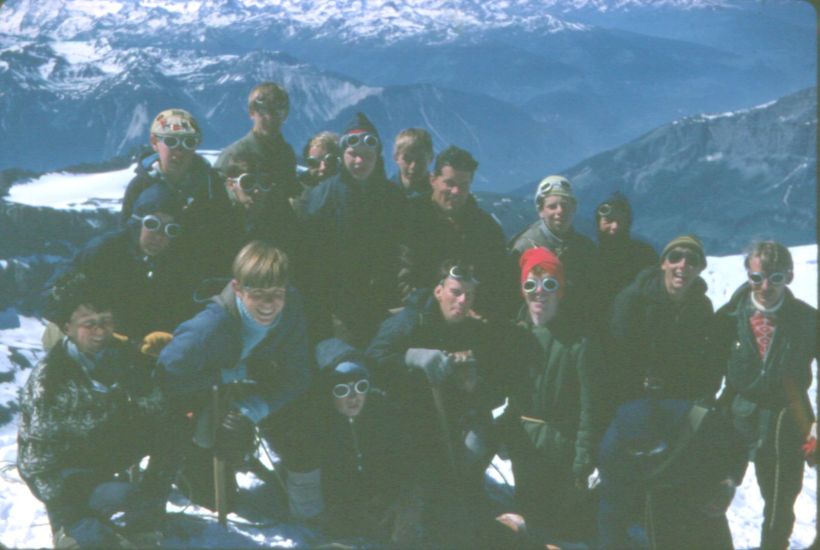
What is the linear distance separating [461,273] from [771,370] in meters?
3.16

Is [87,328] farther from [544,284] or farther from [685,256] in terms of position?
[685,256]

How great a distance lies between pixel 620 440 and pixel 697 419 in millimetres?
665

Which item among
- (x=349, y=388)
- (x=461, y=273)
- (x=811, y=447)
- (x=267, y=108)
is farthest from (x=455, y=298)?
(x=267, y=108)

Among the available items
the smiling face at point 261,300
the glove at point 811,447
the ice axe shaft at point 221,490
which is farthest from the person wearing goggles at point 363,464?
the glove at point 811,447

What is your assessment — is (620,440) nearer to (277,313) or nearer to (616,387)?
(616,387)

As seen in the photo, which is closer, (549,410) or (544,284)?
(544,284)

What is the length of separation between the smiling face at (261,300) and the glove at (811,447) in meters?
5.12

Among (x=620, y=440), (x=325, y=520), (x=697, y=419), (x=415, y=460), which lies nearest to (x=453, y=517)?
(x=415, y=460)

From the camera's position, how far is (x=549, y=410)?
688 cm

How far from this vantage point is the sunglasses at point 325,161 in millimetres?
8938

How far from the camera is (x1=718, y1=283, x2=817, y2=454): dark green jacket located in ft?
22.1

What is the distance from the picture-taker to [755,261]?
6.61m

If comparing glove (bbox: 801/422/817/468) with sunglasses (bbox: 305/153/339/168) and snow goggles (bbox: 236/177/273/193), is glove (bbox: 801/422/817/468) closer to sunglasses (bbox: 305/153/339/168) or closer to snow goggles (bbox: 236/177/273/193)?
snow goggles (bbox: 236/177/273/193)

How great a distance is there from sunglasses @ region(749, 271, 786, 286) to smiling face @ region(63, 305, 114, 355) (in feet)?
18.7
